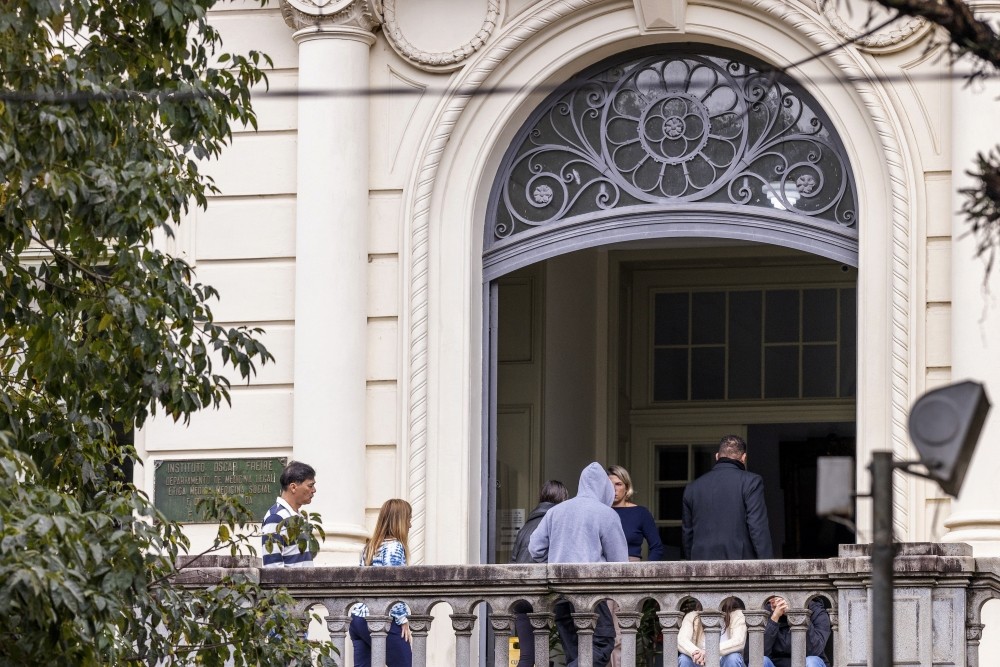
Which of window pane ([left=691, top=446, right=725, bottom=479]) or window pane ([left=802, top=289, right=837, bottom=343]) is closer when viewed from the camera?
window pane ([left=802, top=289, right=837, bottom=343])

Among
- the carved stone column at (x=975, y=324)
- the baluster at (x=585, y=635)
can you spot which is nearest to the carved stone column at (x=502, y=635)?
the baluster at (x=585, y=635)

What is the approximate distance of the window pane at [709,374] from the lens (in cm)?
2120

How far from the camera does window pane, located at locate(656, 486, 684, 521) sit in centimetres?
2086

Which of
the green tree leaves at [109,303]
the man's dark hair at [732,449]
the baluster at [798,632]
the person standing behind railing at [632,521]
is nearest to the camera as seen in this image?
the green tree leaves at [109,303]

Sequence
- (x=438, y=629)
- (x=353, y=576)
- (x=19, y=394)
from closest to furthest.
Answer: (x=19, y=394) < (x=353, y=576) < (x=438, y=629)

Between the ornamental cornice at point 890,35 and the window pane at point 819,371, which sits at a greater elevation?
the ornamental cornice at point 890,35

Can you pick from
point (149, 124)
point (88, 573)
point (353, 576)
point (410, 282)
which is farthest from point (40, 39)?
point (410, 282)

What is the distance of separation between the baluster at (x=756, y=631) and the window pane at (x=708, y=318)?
9.86 metres

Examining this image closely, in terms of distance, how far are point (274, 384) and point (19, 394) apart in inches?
203

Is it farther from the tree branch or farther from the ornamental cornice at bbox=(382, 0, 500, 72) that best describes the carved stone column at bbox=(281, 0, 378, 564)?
the tree branch

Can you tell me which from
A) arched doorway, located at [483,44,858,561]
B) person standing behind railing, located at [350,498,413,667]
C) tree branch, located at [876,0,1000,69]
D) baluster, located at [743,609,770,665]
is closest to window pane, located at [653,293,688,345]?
arched doorway, located at [483,44,858,561]

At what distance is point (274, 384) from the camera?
1492 centimetres

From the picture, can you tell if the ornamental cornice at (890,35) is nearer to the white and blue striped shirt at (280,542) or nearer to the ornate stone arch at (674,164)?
the ornate stone arch at (674,164)

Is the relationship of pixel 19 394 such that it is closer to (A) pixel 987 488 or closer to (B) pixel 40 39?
(B) pixel 40 39
